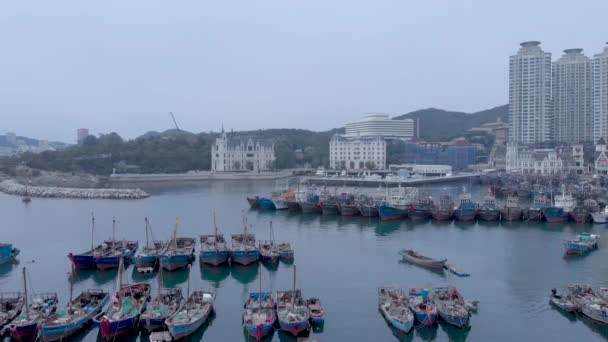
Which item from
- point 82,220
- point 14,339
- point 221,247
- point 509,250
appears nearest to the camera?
point 14,339

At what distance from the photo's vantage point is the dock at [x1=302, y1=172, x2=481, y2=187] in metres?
35.7

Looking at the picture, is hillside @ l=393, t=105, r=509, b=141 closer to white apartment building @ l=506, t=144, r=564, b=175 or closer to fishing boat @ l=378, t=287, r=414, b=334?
white apartment building @ l=506, t=144, r=564, b=175

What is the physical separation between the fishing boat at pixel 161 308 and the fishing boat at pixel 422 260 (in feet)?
19.2

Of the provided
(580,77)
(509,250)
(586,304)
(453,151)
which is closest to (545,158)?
(453,151)

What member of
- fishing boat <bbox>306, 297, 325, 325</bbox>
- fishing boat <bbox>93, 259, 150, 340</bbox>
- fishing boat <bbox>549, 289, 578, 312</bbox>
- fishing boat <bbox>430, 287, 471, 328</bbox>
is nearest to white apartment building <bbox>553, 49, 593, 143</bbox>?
fishing boat <bbox>549, 289, 578, 312</bbox>

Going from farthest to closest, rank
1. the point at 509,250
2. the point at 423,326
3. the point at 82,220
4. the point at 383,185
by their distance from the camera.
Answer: the point at 383,185 < the point at 82,220 < the point at 509,250 < the point at 423,326

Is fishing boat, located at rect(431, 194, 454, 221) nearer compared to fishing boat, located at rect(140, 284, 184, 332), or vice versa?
fishing boat, located at rect(140, 284, 184, 332)

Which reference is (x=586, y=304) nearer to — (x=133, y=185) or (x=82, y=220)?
(x=82, y=220)

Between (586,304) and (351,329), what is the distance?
406cm

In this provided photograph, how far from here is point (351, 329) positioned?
9094 mm

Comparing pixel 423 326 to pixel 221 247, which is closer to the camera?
pixel 423 326

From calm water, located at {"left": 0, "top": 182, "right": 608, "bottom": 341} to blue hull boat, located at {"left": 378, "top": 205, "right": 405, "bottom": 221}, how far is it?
0.49 meters

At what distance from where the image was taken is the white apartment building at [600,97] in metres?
46.5

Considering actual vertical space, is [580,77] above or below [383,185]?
above
